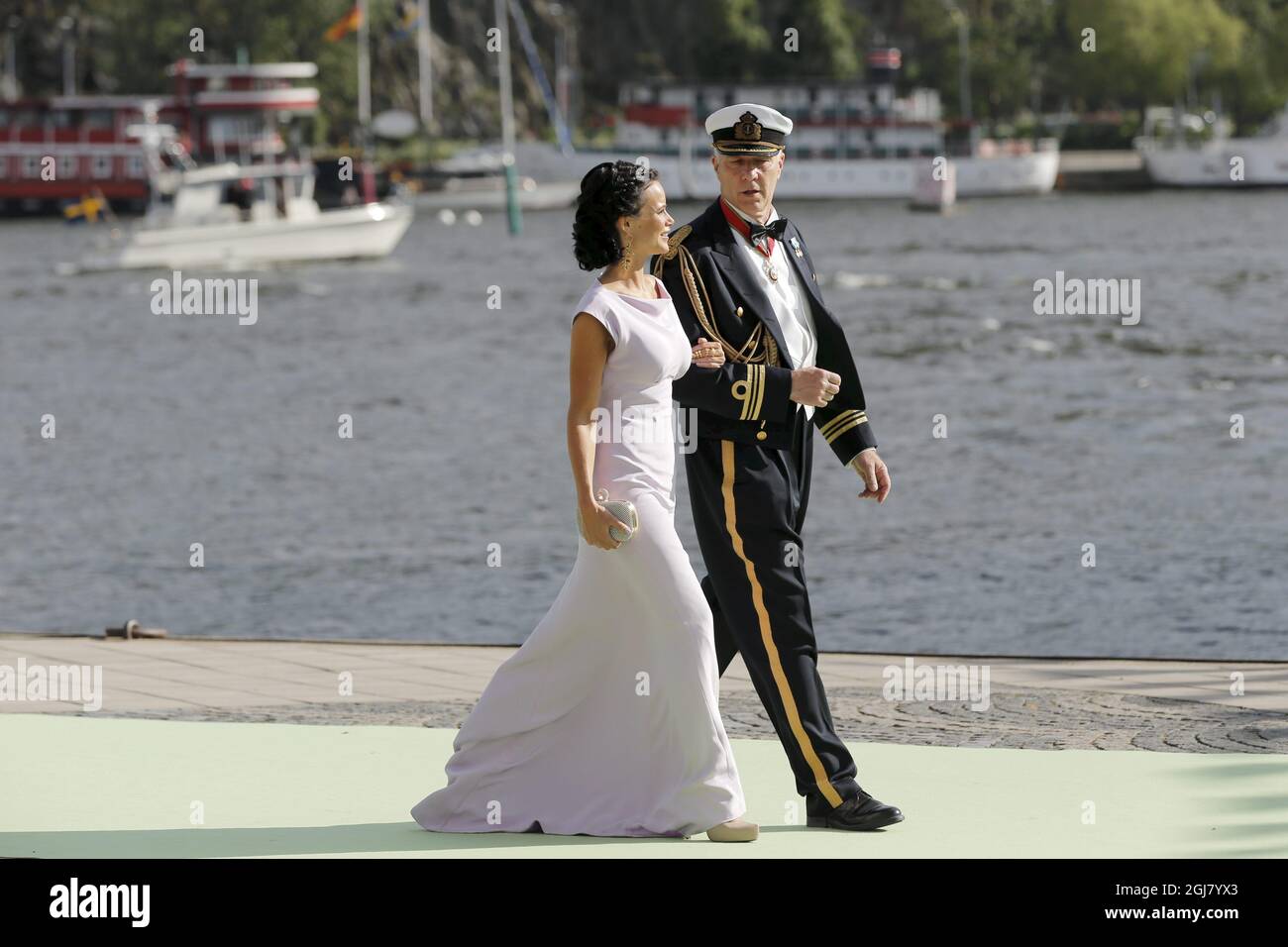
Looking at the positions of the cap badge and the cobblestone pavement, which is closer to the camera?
the cap badge

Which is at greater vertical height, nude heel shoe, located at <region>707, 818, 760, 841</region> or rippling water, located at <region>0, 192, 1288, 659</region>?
rippling water, located at <region>0, 192, 1288, 659</region>

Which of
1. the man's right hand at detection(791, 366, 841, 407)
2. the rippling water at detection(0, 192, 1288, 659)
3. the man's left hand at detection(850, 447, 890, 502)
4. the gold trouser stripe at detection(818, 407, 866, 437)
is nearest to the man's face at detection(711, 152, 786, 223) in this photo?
the man's right hand at detection(791, 366, 841, 407)

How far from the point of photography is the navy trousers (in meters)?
5.70

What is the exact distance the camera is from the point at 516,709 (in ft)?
18.6

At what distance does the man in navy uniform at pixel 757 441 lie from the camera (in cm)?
568

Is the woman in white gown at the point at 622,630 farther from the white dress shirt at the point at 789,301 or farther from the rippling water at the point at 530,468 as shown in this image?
the rippling water at the point at 530,468

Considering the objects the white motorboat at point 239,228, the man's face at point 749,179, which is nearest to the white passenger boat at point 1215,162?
the white motorboat at point 239,228

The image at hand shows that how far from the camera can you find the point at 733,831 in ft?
18.2

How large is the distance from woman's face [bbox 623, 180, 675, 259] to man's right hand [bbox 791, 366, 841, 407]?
1.61 feet

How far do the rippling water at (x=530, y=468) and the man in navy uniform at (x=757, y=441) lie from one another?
315 inches

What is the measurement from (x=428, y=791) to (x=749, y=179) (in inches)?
78.7

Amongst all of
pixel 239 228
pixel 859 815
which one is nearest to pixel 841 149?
pixel 239 228

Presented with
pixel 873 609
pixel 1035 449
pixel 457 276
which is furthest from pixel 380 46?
Answer: pixel 873 609

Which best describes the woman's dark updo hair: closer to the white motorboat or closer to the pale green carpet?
the pale green carpet
